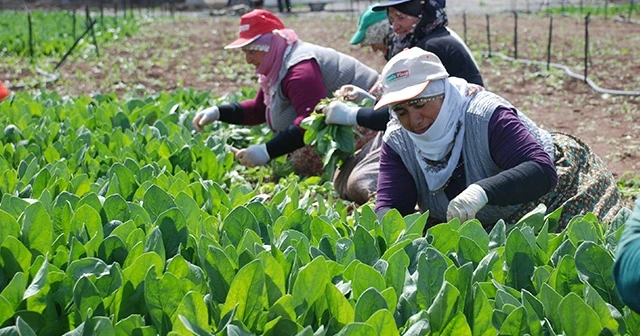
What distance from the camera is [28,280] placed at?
253 cm

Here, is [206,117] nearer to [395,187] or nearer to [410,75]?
[395,187]

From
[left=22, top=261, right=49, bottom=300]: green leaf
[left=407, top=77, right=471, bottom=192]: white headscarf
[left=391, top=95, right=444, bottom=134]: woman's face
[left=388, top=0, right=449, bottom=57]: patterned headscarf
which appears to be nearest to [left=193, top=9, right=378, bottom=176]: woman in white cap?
Answer: [left=388, top=0, right=449, bottom=57]: patterned headscarf

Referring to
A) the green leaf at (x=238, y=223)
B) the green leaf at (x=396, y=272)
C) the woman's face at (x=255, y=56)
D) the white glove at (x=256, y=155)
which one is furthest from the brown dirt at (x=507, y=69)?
the green leaf at (x=396, y=272)

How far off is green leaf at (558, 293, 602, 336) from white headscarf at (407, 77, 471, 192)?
1.44m

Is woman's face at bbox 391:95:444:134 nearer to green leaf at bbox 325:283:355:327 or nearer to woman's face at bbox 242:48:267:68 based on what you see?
green leaf at bbox 325:283:355:327

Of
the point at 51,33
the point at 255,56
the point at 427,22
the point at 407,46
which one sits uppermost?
the point at 427,22

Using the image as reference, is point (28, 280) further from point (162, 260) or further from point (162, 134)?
point (162, 134)

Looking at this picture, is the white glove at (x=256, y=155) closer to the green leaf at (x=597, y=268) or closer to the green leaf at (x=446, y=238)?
the green leaf at (x=446, y=238)

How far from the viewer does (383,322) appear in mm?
1967

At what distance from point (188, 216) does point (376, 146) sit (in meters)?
2.12

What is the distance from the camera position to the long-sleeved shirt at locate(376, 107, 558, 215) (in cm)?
323

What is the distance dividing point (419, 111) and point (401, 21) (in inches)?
50.9

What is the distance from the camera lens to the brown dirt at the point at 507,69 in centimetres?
766

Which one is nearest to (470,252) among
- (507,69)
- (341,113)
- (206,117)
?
(341,113)
